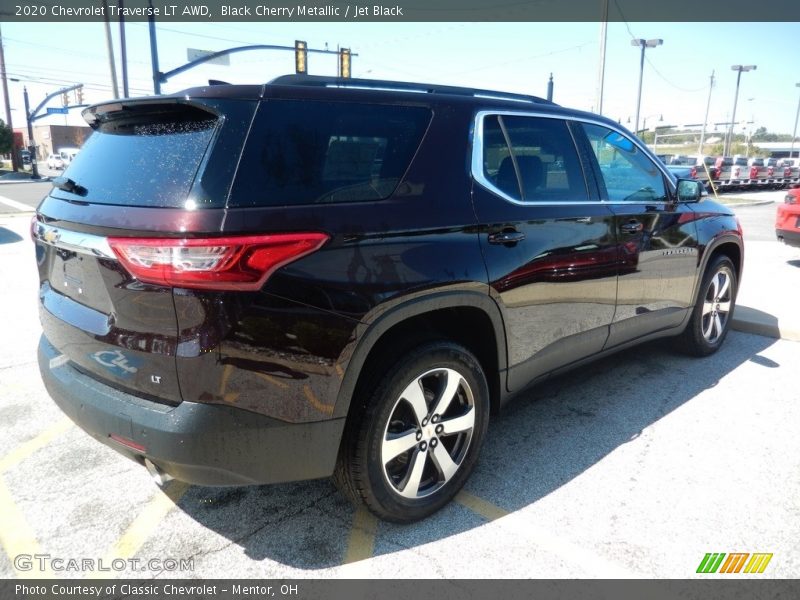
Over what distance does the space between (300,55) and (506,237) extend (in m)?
20.2

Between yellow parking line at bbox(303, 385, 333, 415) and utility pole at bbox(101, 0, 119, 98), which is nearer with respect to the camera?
yellow parking line at bbox(303, 385, 333, 415)

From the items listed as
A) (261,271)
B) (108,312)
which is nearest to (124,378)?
(108,312)

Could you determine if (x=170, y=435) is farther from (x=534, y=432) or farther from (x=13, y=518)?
(x=534, y=432)

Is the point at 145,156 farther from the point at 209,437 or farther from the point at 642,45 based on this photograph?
the point at 642,45

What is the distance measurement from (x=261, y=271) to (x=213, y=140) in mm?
502

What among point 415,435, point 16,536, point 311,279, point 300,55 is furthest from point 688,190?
point 300,55

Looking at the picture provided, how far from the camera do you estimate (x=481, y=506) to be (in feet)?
8.99

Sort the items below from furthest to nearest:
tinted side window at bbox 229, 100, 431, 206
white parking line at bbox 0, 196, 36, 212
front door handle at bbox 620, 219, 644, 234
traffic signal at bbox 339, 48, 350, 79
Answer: traffic signal at bbox 339, 48, 350, 79 < white parking line at bbox 0, 196, 36, 212 < front door handle at bbox 620, 219, 644, 234 < tinted side window at bbox 229, 100, 431, 206

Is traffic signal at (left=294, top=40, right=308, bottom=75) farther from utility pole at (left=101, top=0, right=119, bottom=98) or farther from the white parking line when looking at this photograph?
the white parking line

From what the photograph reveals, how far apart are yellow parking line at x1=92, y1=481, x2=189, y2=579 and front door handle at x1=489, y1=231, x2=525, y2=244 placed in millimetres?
1936

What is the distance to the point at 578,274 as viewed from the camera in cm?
317

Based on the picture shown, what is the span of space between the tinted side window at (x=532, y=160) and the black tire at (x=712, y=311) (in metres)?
1.85

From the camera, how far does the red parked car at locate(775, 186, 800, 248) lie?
771 centimetres

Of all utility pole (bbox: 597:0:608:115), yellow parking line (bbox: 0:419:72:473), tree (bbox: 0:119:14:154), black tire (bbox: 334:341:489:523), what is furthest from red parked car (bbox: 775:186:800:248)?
tree (bbox: 0:119:14:154)
